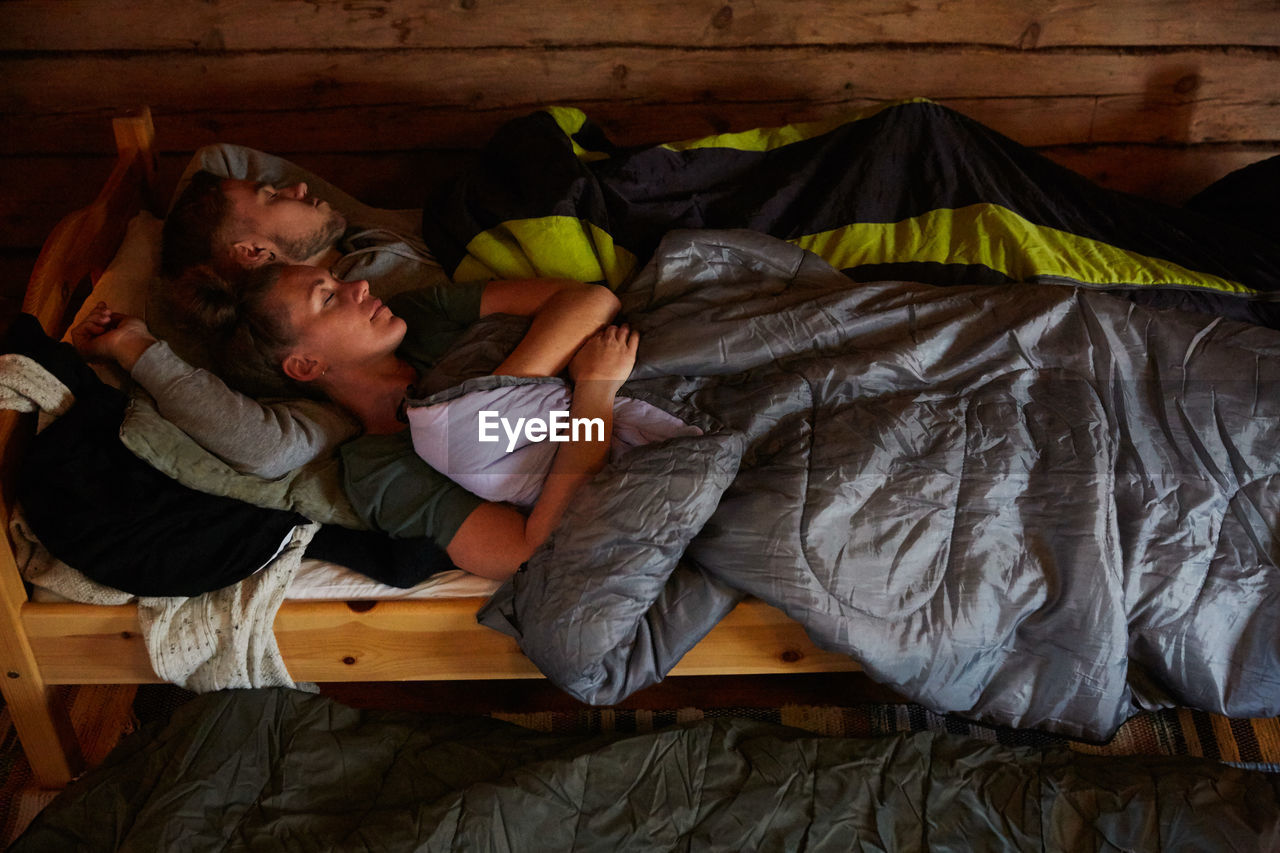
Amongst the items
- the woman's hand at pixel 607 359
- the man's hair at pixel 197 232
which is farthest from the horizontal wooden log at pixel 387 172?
the woman's hand at pixel 607 359

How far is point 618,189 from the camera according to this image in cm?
160

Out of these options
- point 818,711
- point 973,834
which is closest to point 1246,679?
point 973,834

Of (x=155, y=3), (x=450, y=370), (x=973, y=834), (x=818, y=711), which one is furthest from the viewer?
(x=155, y=3)

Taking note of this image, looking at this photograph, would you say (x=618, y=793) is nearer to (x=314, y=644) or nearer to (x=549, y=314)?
(x=314, y=644)

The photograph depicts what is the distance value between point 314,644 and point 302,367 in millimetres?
387

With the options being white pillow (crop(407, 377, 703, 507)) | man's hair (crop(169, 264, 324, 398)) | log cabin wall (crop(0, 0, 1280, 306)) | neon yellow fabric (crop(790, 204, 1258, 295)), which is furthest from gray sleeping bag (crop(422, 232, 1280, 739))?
log cabin wall (crop(0, 0, 1280, 306))

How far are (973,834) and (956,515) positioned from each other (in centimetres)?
38

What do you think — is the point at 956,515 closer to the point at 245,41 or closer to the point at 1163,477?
the point at 1163,477

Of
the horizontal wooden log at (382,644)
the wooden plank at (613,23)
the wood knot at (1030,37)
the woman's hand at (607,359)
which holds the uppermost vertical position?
the wooden plank at (613,23)

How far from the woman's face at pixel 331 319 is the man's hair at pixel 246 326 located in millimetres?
16

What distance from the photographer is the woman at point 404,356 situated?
4.15 ft

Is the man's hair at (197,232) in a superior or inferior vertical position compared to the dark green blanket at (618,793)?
superior

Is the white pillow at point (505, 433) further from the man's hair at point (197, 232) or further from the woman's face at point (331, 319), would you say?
the man's hair at point (197, 232)

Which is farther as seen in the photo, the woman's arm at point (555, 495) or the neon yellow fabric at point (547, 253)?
the neon yellow fabric at point (547, 253)
